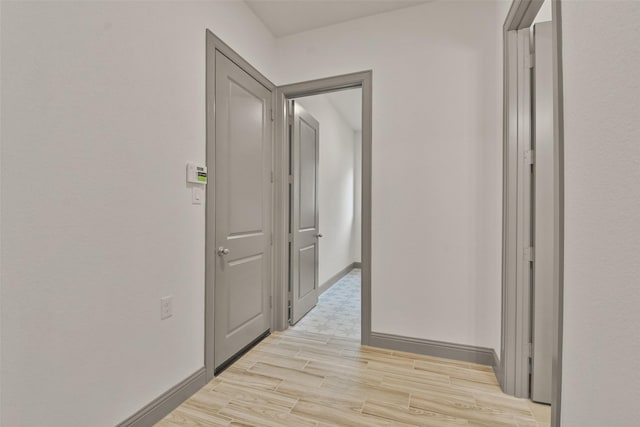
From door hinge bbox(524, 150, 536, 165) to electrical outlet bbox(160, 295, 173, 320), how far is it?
2.21 meters

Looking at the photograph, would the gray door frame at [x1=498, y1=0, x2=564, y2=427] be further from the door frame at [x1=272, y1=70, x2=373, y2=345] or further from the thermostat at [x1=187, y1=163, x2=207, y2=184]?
the thermostat at [x1=187, y1=163, x2=207, y2=184]

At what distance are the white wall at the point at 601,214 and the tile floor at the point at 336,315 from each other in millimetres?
2000

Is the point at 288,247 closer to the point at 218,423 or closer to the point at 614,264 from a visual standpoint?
the point at 218,423

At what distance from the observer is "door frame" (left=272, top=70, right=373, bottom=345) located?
2441 millimetres

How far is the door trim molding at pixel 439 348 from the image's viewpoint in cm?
214

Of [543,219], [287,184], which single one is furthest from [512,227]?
[287,184]

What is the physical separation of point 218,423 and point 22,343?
0.97m

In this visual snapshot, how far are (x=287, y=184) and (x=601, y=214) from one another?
7.56ft

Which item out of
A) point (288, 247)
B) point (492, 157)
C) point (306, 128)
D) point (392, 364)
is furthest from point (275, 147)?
point (392, 364)

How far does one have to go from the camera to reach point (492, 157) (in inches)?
83.0

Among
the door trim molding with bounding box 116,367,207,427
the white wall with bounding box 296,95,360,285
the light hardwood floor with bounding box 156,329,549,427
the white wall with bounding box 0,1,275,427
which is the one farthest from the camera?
the white wall with bounding box 296,95,360,285

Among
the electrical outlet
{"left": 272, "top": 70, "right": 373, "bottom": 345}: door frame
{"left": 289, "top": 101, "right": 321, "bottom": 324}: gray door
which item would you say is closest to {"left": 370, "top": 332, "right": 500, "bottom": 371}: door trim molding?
{"left": 272, "top": 70, "right": 373, "bottom": 345}: door frame

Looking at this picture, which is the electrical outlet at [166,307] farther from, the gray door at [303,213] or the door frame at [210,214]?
the gray door at [303,213]

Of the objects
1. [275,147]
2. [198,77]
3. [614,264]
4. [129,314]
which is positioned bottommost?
[129,314]
